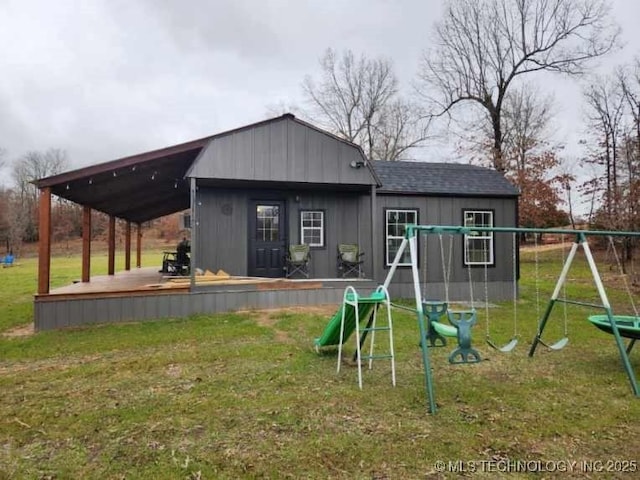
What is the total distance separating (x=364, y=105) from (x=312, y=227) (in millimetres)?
19298

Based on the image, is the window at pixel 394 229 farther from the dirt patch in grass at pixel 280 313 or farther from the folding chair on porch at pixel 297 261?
the dirt patch in grass at pixel 280 313

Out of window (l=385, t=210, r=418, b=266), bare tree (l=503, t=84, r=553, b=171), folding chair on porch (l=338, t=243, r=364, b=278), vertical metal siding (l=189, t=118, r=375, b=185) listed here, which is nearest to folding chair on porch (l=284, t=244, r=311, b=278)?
folding chair on porch (l=338, t=243, r=364, b=278)

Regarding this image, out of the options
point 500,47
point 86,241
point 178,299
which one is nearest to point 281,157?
point 178,299

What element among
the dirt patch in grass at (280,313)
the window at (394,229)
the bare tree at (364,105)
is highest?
the bare tree at (364,105)

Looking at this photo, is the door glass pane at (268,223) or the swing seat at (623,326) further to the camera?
the door glass pane at (268,223)

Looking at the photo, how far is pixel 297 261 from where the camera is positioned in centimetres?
880

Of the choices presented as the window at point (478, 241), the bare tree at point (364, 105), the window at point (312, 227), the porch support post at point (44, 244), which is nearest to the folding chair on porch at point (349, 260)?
the window at point (312, 227)

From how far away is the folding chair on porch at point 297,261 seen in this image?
8805 mm

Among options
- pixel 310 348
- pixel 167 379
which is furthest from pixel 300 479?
pixel 310 348

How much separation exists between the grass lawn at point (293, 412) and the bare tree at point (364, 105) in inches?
828

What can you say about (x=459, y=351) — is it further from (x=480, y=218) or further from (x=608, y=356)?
(x=480, y=218)

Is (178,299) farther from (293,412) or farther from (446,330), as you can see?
(446,330)

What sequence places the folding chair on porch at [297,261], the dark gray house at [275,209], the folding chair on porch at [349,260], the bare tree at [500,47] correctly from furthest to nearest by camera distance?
the bare tree at [500,47] < the folding chair on porch at [349,260] < the folding chair on porch at [297,261] < the dark gray house at [275,209]

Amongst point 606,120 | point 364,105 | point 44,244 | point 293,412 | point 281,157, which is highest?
point 364,105
